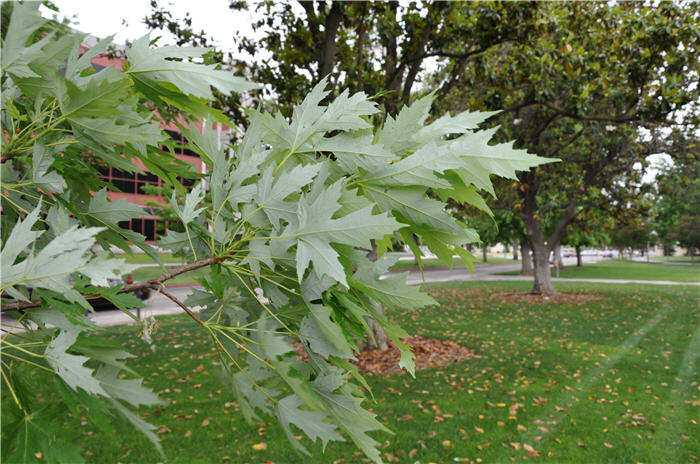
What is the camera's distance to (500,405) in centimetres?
583

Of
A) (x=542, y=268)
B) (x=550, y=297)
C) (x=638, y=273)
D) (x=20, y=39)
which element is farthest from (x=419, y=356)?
(x=638, y=273)

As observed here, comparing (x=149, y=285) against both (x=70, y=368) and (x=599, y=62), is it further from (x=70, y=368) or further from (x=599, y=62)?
(x=599, y=62)

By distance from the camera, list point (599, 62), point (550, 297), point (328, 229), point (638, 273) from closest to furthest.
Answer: point (328, 229)
point (599, 62)
point (550, 297)
point (638, 273)

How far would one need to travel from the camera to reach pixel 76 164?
1.07m

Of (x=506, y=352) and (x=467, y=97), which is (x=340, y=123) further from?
(x=467, y=97)

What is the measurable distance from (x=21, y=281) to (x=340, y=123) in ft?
2.14

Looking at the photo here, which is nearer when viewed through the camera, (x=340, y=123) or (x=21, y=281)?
(x=21, y=281)

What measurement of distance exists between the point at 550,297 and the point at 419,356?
10.7 m

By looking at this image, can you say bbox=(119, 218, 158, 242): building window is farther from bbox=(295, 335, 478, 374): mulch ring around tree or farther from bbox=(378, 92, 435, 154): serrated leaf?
bbox=(295, 335, 478, 374): mulch ring around tree

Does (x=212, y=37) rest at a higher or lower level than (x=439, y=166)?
higher

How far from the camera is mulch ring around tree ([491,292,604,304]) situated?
626 inches

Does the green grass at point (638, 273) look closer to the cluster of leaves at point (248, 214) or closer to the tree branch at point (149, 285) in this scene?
the cluster of leaves at point (248, 214)

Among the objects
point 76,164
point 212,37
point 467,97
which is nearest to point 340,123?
point 76,164

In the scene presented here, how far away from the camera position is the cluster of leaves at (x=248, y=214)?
781 mm
